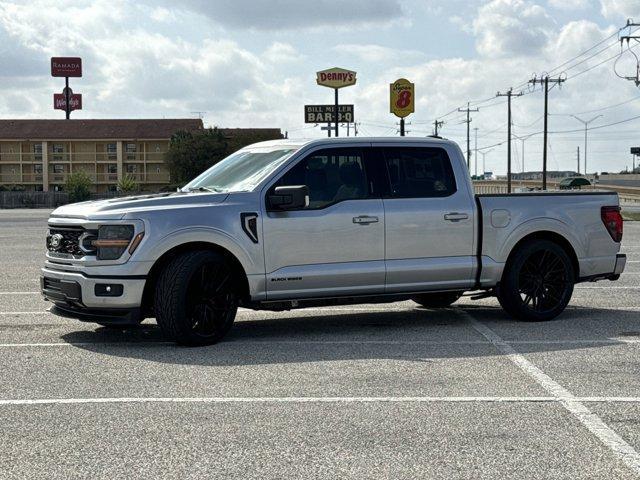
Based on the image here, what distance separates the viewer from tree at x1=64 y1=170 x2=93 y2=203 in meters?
92.8

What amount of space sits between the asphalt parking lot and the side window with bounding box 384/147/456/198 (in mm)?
1436

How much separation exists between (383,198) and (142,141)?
3809 inches

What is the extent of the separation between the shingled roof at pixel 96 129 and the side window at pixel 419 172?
93.8 m

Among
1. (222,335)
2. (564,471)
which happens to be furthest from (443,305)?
(564,471)

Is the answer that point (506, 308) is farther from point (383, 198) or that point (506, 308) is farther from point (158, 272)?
point (158, 272)

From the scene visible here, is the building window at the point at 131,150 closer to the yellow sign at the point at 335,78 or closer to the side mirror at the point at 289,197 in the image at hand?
the yellow sign at the point at 335,78

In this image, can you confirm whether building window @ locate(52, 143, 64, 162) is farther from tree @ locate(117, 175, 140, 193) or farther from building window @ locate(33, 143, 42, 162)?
tree @ locate(117, 175, 140, 193)

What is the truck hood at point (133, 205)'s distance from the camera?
830 centimetres

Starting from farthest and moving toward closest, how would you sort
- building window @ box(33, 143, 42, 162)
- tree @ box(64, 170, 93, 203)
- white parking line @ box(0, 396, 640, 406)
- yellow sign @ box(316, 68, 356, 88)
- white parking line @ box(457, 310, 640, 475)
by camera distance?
building window @ box(33, 143, 42, 162) → tree @ box(64, 170, 93, 203) → yellow sign @ box(316, 68, 356, 88) → white parking line @ box(0, 396, 640, 406) → white parking line @ box(457, 310, 640, 475)

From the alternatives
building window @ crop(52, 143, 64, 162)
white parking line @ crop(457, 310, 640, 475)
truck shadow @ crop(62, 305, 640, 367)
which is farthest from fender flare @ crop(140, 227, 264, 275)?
building window @ crop(52, 143, 64, 162)

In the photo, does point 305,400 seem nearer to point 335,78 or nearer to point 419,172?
point 419,172

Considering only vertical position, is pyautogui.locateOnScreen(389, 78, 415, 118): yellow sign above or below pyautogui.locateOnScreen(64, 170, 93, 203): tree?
above

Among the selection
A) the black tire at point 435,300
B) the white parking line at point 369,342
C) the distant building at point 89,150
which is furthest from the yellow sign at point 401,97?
the distant building at point 89,150

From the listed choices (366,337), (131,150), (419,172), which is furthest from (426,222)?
(131,150)
